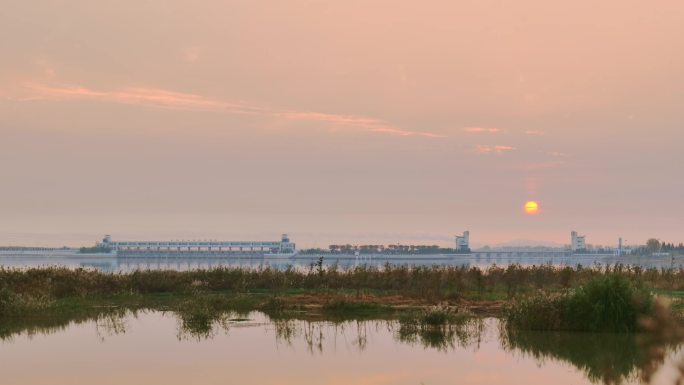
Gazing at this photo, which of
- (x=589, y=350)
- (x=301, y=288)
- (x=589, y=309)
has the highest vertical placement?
(x=589, y=309)

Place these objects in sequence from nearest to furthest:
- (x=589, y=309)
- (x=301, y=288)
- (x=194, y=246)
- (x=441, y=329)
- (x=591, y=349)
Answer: (x=591, y=349), (x=589, y=309), (x=441, y=329), (x=301, y=288), (x=194, y=246)

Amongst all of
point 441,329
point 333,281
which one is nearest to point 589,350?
point 441,329

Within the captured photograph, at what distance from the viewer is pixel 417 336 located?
18.8 metres

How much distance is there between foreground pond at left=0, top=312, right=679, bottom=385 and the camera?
13609 mm

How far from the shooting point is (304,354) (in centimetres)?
1612

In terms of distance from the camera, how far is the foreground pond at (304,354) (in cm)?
1361

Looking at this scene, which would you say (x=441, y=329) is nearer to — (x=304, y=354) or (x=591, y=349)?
(x=591, y=349)

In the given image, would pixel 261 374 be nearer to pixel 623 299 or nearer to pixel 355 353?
pixel 355 353

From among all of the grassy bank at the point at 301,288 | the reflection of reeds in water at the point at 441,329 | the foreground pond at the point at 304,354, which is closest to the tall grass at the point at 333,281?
the grassy bank at the point at 301,288

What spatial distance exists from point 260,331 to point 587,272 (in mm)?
18000

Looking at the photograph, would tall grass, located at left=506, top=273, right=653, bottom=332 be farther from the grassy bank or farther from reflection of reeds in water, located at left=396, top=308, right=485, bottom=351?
the grassy bank

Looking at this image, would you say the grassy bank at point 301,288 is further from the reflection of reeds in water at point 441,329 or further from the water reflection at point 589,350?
the water reflection at point 589,350

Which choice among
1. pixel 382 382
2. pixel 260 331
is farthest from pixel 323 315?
pixel 382 382

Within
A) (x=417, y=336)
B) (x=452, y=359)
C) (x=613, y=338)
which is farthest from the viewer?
(x=417, y=336)
